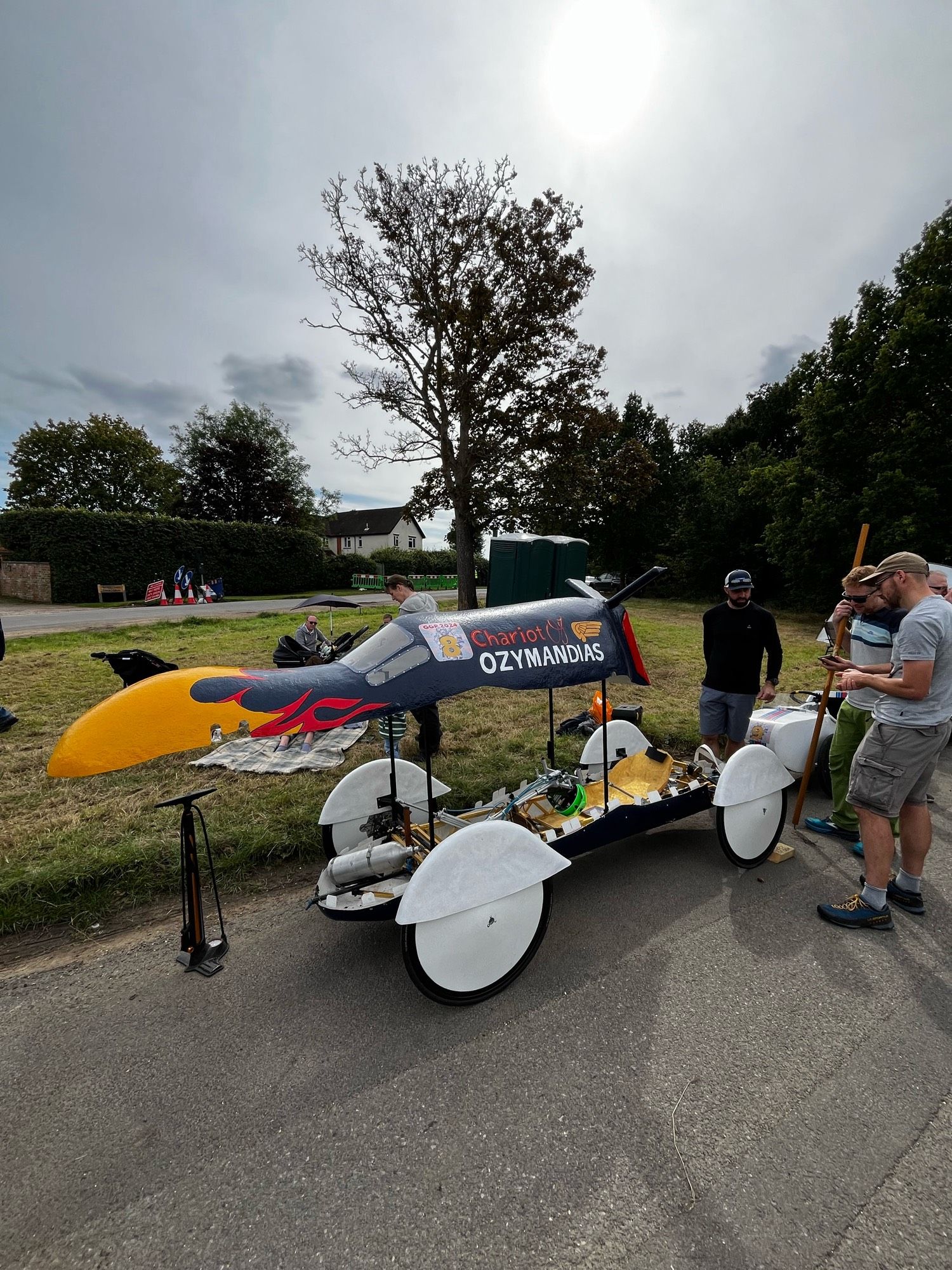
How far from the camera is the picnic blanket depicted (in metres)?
5.54

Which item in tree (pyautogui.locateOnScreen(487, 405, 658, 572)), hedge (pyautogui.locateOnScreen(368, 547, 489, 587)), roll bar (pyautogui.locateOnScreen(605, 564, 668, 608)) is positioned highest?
tree (pyautogui.locateOnScreen(487, 405, 658, 572))

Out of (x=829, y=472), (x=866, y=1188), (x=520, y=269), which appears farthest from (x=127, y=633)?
(x=829, y=472)

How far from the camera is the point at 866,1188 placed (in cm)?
172

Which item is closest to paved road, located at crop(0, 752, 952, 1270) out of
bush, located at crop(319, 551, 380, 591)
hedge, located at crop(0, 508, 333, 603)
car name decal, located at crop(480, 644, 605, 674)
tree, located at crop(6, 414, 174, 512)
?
car name decal, located at crop(480, 644, 605, 674)

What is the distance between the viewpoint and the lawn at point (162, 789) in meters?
3.38

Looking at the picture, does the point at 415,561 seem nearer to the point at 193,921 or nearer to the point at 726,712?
the point at 726,712

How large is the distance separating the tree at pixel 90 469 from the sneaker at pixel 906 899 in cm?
4846

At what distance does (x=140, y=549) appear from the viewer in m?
24.1

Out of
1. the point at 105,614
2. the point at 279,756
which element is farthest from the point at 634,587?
the point at 105,614

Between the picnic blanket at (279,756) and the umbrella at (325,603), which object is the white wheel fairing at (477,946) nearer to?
the picnic blanket at (279,756)

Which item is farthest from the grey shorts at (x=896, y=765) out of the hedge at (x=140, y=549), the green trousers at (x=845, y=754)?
the hedge at (x=140, y=549)

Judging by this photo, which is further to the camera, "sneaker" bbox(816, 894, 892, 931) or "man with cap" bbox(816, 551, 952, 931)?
"sneaker" bbox(816, 894, 892, 931)

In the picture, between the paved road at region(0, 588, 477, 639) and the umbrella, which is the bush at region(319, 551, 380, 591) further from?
the umbrella

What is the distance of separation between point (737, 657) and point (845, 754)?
1091 mm
